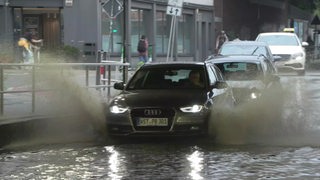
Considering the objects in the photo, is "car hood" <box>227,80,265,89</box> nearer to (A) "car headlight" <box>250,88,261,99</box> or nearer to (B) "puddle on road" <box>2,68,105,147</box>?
(A) "car headlight" <box>250,88,261,99</box>

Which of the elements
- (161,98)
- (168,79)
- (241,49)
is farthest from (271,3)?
(161,98)

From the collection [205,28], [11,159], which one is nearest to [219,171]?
[11,159]

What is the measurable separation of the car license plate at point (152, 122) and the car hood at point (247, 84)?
400cm

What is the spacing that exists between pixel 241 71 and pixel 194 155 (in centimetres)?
571

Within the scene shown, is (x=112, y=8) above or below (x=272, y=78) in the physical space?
A: above

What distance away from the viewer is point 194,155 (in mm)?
9820

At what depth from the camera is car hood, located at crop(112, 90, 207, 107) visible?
1067 centimetres

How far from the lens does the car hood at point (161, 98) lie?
35.0 ft

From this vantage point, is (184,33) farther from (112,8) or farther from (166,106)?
(166,106)

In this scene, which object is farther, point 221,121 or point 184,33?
point 184,33

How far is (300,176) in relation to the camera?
8.20 metres

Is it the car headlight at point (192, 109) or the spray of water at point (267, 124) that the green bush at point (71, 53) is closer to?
the spray of water at point (267, 124)

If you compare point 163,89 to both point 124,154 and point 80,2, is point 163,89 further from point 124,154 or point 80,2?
point 80,2

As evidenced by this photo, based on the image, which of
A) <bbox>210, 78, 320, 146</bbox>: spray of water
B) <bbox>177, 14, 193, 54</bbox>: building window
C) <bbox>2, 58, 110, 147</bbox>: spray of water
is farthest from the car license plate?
<bbox>177, 14, 193, 54</bbox>: building window
